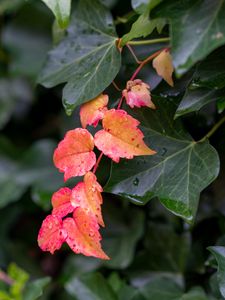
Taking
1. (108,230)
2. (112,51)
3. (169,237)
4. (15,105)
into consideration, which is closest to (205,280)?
(169,237)

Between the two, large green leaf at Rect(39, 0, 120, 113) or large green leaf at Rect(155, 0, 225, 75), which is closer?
large green leaf at Rect(155, 0, 225, 75)

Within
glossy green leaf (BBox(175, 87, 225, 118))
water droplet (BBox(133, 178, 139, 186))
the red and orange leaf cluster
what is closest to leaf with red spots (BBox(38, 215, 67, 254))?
the red and orange leaf cluster

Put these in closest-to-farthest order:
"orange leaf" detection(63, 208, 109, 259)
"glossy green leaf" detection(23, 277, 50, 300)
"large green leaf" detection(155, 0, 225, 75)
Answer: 1. "large green leaf" detection(155, 0, 225, 75)
2. "orange leaf" detection(63, 208, 109, 259)
3. "glossy green leaf" detection(23, 277, 50, 300)

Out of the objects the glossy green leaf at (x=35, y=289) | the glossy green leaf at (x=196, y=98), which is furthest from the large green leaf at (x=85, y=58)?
the glossy green leaf at (x=35, y=289)

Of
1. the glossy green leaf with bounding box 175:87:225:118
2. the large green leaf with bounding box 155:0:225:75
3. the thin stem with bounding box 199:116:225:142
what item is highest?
the large green leaf with bounding box 155:0:225:75

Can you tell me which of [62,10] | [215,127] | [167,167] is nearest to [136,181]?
[167,167]

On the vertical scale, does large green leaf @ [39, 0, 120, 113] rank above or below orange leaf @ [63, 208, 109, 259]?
above

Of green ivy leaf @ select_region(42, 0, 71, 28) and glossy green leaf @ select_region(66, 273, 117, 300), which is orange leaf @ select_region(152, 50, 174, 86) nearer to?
green ivy leaf @ select_region(42, 0, 71, 28)

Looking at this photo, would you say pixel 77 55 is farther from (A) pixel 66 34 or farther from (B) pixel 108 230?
(B) pixel 108 230
